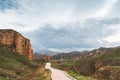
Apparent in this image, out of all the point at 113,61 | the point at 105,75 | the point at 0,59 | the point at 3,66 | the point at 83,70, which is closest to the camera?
the point at 105,75

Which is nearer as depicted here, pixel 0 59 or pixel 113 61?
pixel 113 61

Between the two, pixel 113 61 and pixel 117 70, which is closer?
pixel 117 70

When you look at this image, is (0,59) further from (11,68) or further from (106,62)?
(106,62)

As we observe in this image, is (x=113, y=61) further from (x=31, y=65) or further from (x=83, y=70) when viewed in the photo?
(x=31, y=65)

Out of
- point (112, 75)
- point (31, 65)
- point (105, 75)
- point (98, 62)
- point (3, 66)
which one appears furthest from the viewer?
point (31, 65)

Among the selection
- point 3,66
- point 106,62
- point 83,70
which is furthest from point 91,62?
point 3,66

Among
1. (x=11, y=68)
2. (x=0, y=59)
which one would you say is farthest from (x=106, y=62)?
(x=0, y=59)

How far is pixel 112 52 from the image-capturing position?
11750 centimetres

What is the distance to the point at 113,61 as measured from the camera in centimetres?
9606

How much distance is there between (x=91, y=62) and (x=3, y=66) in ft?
186

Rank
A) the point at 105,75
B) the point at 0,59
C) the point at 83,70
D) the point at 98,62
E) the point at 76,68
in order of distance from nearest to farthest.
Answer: the point at 105,75 < the point at 98,62 < the point at 83,70 < the point at 76,68 < the point at 0,59

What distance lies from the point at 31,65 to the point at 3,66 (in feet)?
151

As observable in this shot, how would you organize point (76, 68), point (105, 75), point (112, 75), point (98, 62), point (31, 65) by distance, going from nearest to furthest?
point (112, 75) → point (105, 75) → point (98, 62) → point (76, 68) → point (31, 65)

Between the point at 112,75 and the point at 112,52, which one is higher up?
the point at 112,52
